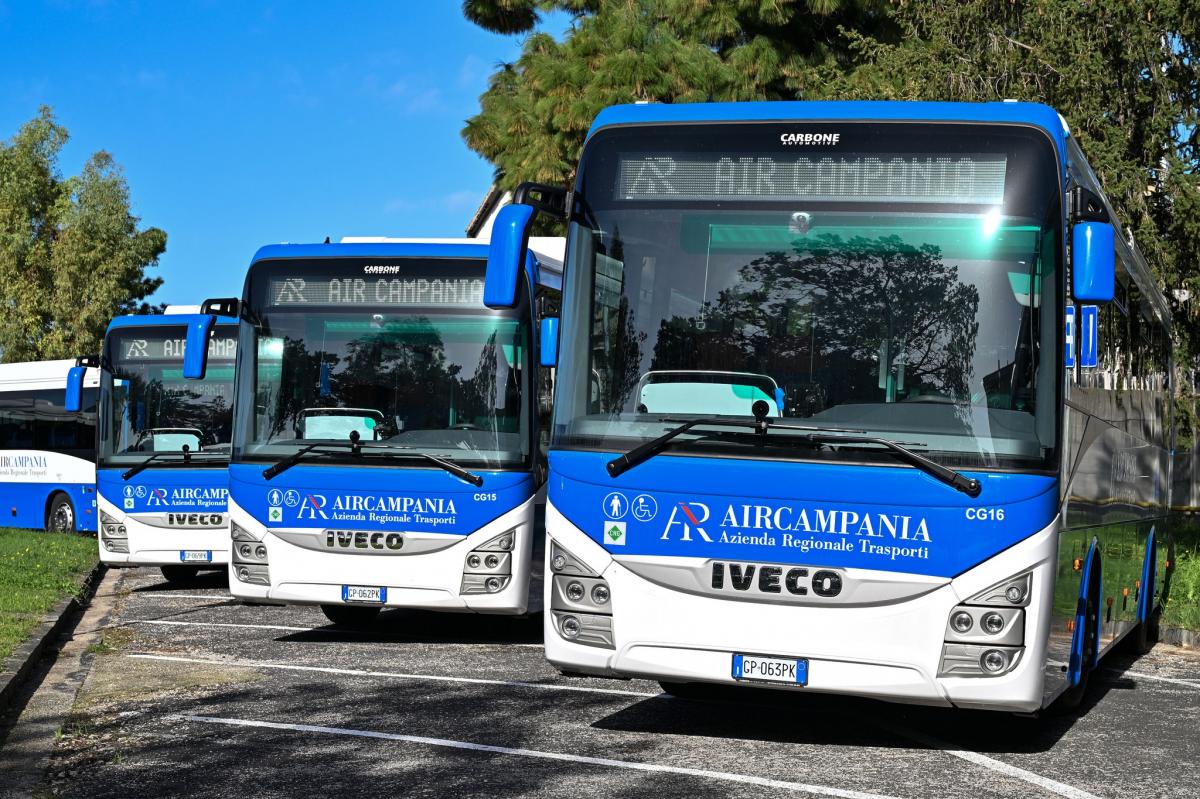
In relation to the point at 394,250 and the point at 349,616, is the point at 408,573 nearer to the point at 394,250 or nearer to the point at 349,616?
the point at 394,250

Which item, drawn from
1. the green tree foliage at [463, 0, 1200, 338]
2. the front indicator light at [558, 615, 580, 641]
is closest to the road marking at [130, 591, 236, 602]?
the green tree foliage at [463, 0, 1200, 338]

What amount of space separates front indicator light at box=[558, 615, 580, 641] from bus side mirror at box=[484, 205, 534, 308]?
5.43 feet

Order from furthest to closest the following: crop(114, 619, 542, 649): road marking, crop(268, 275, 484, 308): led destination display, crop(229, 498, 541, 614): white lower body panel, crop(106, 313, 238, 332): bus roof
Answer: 1. crop(106, 313, 238, 332): bus roof
2. crop(114, 619, 542, 649): road marking
3. crop(268, 275, 484, 308): led destination display
4. crop(229, 498, 541, 614): white lower body panel

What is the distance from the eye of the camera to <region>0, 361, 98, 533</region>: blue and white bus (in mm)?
30781

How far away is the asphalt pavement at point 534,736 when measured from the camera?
Answer: 7848mm

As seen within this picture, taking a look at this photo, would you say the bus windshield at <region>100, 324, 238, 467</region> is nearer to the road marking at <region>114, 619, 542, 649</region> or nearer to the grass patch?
the grass patch

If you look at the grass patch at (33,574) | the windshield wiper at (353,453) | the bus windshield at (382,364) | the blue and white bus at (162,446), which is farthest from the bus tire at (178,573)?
the windshield wiper at (353,453)

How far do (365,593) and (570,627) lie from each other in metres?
4.58

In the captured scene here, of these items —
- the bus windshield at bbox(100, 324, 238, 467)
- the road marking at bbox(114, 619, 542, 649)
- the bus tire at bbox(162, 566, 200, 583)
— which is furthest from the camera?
the bus tire at bbox(162, 566, 200, 583)

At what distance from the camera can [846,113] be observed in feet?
28.0

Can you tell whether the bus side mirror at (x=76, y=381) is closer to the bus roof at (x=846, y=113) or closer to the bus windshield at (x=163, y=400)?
the bus windshield at (x=163, y=400)

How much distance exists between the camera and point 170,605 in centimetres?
1767

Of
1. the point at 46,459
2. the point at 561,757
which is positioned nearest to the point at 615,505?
the point at 561,757

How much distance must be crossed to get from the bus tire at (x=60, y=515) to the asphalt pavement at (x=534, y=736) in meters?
18.8
